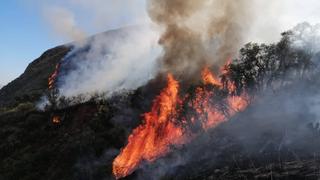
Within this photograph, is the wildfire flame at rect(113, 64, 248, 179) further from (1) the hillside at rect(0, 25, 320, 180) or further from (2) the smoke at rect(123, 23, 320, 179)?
(2) the smoke at rect(123, 23, 320, 179)

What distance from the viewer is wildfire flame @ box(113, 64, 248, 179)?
246 ft

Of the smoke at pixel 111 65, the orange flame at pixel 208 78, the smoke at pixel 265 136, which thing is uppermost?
the smoke at pixel 111 65

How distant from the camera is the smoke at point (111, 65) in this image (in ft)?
369

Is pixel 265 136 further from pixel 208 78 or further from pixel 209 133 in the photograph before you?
pixel 208 78

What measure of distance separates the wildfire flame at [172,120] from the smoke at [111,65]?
48.9ft

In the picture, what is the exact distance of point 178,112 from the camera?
277ft

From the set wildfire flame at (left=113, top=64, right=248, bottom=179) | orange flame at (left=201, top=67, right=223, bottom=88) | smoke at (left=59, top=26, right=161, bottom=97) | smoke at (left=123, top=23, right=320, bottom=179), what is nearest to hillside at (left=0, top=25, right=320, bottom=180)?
smoke at (left=123, top=23, right=320, bottom=179)

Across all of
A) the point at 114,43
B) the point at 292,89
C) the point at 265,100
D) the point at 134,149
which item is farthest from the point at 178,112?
the point at 114,43

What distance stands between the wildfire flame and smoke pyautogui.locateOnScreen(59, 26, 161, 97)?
587 inches

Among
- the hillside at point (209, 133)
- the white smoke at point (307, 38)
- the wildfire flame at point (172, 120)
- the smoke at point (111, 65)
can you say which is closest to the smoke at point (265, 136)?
the white smoke at point (307, 38)

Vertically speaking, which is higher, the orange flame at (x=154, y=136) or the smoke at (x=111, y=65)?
the smoke at (x=111, y=65)

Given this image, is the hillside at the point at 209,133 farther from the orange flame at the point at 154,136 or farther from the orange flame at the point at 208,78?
the orange flame at the point at 208,78

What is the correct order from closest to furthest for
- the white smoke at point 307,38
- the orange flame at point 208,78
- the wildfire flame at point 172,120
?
1. the wildfire flame at point 172,120
2. the white smoke at point 307,38
3. the orange flame at point 208,78

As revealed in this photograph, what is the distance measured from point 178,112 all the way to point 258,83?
19350 mm
